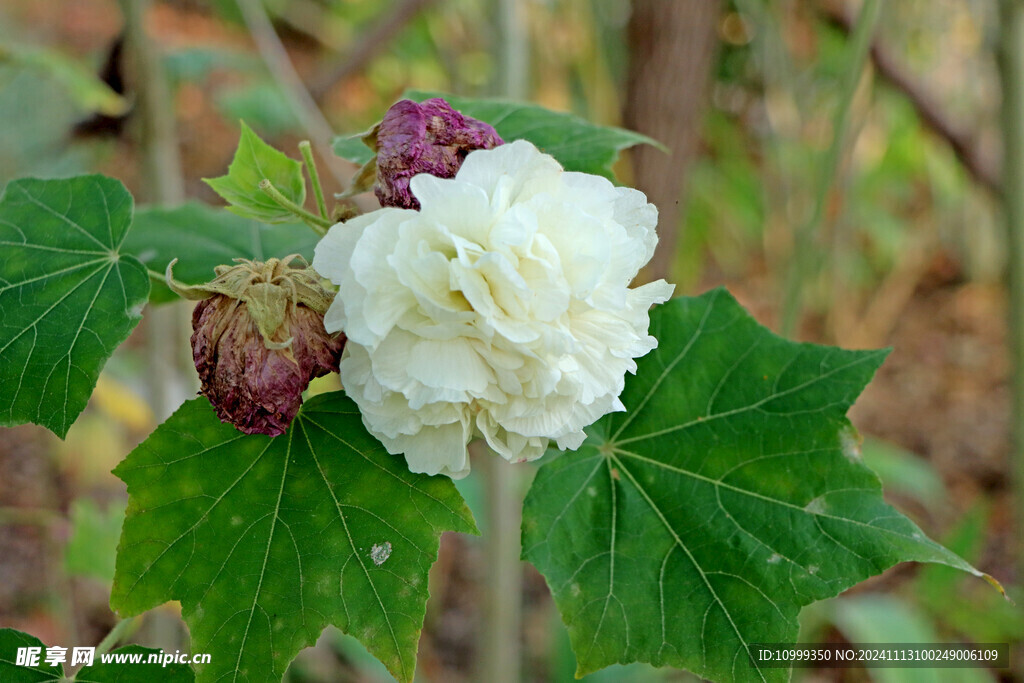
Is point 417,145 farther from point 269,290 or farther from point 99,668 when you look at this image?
point 99,668

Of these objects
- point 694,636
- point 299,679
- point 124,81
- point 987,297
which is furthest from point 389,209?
point 987,297

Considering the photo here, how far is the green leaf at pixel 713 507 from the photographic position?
0.60m

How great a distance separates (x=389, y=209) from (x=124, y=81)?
999 mm

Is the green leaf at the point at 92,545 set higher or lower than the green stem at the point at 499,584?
higher

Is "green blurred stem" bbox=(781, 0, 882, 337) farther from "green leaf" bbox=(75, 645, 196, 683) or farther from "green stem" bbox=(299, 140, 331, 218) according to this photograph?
"green leaf" bbox=(75, 645, 196, 683)

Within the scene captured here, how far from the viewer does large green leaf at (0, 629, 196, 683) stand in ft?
1.96

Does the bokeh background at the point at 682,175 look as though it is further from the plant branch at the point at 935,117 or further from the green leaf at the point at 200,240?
the green leaf at the point at 200,240

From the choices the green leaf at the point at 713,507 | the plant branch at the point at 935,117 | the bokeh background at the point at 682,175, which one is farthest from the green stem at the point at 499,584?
the plant branch at the point at 935,117

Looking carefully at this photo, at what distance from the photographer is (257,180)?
61 cm

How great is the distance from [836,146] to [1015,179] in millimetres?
566

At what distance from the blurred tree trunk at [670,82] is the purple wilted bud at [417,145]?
1672 mm

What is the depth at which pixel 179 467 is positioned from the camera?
558mm

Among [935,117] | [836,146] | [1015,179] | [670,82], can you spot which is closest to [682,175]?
[670,82]

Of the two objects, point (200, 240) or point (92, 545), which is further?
point (92, 545)
